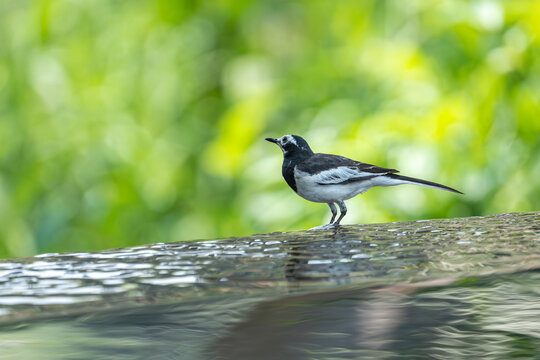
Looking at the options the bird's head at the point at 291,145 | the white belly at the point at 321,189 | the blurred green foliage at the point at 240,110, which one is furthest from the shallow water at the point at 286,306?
the blurred green foliage at the point at 240,110

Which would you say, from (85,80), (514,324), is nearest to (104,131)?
(85,80)

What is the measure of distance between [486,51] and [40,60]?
6.49 feet

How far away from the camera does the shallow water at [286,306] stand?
79 centimetres

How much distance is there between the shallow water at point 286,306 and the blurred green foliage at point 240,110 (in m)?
1.45

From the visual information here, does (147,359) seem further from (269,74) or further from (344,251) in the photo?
(269,74)

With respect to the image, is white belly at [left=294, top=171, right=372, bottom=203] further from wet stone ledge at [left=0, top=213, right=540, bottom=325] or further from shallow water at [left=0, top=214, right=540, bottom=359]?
shallow water at [left=0, top=214, right=540, bottom=359]

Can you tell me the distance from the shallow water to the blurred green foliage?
1453 millimetres

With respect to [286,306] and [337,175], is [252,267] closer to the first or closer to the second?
[286,306]

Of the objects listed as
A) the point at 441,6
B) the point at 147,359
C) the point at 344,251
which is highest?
the point at 441,6

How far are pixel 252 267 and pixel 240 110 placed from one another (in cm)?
191

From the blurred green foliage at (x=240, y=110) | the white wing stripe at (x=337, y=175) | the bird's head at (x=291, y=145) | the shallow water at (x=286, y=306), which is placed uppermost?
the blurred green foliage at (x=240, y=110)

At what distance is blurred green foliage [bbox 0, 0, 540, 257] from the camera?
2543 millimetres

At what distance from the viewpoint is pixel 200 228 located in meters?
3.02

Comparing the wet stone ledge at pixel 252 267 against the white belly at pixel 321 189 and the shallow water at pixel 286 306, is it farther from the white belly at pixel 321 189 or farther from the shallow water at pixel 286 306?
the white belly at pixel 321 189
